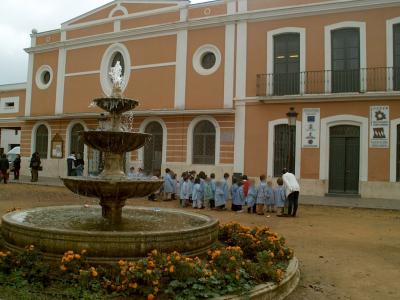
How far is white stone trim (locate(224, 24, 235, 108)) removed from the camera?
19672 mm

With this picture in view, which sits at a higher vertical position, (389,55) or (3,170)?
(389,55)

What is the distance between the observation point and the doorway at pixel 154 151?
845 inches

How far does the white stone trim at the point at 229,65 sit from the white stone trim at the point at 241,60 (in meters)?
0.24

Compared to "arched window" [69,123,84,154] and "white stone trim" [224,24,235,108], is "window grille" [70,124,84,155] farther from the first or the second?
"white stone trim" [224,24,235,108]

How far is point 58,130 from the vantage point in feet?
81.0

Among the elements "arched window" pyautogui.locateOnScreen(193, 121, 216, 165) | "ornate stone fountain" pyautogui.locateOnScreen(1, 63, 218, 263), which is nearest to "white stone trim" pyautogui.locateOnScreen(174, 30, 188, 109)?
"arched window" pyautogui.locateOnScreen(193, 121, 216, 165)

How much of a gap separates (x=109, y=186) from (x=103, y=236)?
0.92 metres

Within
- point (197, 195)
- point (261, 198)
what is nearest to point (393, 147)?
point (261, 198)

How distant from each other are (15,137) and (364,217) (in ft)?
110

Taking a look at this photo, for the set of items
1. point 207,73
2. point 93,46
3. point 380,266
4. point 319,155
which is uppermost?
point 93,46

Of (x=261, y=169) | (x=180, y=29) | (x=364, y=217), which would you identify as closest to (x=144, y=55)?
(x=180, y=29)

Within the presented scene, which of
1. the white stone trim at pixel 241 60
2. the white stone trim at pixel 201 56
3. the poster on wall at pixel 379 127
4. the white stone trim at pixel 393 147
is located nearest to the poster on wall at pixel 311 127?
the poster on wall at pixel 379 127

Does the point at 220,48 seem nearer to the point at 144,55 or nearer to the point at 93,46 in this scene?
the point at 144,55

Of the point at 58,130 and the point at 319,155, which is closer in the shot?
the point at 319,155
